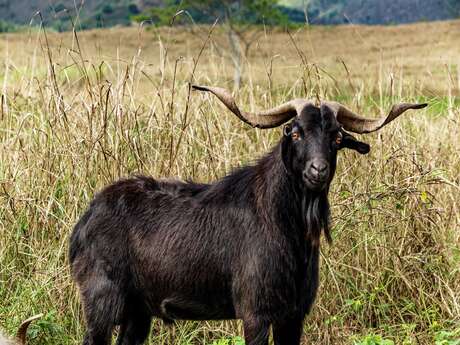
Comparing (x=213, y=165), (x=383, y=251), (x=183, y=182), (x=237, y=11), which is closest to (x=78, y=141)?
(x=213, y=165)

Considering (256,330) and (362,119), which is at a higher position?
(362,119)

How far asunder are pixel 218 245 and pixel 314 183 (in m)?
0.78

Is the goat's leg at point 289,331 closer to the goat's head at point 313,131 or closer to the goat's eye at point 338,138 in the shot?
the goat's head at point 313,131

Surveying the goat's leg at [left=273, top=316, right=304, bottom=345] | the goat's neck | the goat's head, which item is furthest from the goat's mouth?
the goat's leg at [left=273, top=316, right=304, bottom=345]

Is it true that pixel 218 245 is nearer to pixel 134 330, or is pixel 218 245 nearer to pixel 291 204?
pixel 291 204

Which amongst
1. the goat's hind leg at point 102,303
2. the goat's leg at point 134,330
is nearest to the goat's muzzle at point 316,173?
the goat's hind leg at point 102,303

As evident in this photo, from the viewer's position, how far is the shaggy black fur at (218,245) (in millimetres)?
5070

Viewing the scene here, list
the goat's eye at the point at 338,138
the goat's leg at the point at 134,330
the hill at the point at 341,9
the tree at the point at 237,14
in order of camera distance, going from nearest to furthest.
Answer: the goat's eye at the point at 338,138 → the goat's leg at the point at 134,330 → the tree at the point at 237,14 → the hill at the point at 341,9

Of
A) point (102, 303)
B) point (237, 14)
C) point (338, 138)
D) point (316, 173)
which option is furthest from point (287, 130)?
point (237, 14)

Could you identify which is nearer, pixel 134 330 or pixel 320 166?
pixel 320 166

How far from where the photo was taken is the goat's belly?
208 inches

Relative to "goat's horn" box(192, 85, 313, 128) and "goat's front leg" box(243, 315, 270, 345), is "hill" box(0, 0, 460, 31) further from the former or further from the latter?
"goat's front leg" box(243, 315, 270, 345)

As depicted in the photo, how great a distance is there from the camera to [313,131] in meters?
4.96

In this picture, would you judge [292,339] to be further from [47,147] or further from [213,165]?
[47,147]
